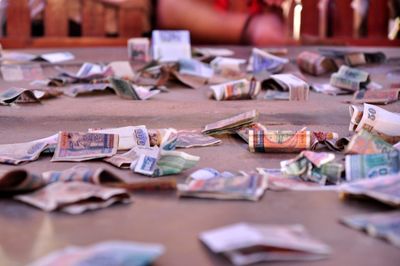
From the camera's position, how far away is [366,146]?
2346 mm

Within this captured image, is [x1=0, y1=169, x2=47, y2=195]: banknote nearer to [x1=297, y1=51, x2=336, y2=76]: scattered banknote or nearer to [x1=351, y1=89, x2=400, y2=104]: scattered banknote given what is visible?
[x1=351, y1=89, x2=400, y2=104]: scattered banknote

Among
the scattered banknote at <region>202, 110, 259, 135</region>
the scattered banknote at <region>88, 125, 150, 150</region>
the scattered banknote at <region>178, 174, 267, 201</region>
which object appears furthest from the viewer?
the scattered banknote at <region>202, 110, 259, 135</region>

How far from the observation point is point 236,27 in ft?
20.9

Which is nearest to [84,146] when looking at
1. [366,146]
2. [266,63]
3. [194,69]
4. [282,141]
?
[282,141]

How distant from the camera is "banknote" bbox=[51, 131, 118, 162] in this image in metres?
2.48

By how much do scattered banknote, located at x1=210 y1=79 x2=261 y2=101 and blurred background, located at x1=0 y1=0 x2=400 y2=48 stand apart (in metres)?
2.40

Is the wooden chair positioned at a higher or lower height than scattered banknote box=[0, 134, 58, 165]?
higher

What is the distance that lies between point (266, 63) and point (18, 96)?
1.60m

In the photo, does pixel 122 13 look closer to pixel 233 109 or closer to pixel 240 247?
pixel 233 109

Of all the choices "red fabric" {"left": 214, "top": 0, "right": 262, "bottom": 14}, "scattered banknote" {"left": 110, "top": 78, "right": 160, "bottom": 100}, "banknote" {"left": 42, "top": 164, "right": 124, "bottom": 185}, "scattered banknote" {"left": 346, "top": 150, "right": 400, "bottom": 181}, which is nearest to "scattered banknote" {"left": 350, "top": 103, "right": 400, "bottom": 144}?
"scattered banknote" {"left": 346, "top": 150, "right": 400, "bottom": 181}

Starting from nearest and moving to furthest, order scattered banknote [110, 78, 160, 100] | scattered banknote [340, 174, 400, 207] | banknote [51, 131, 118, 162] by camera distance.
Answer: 1. scattered banknote [340, 174, 400, 207]
2. banknote [51, 131, 118, 162]
3. scattered banknote [110, 78, 160, 100]

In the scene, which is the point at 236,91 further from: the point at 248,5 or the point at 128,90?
the point at 248,5

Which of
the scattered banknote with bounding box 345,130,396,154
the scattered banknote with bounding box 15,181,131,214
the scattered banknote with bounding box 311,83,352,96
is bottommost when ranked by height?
the scattered banknote with bounding box 311,83,352,96

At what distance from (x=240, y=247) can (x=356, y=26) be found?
6.07 meters
